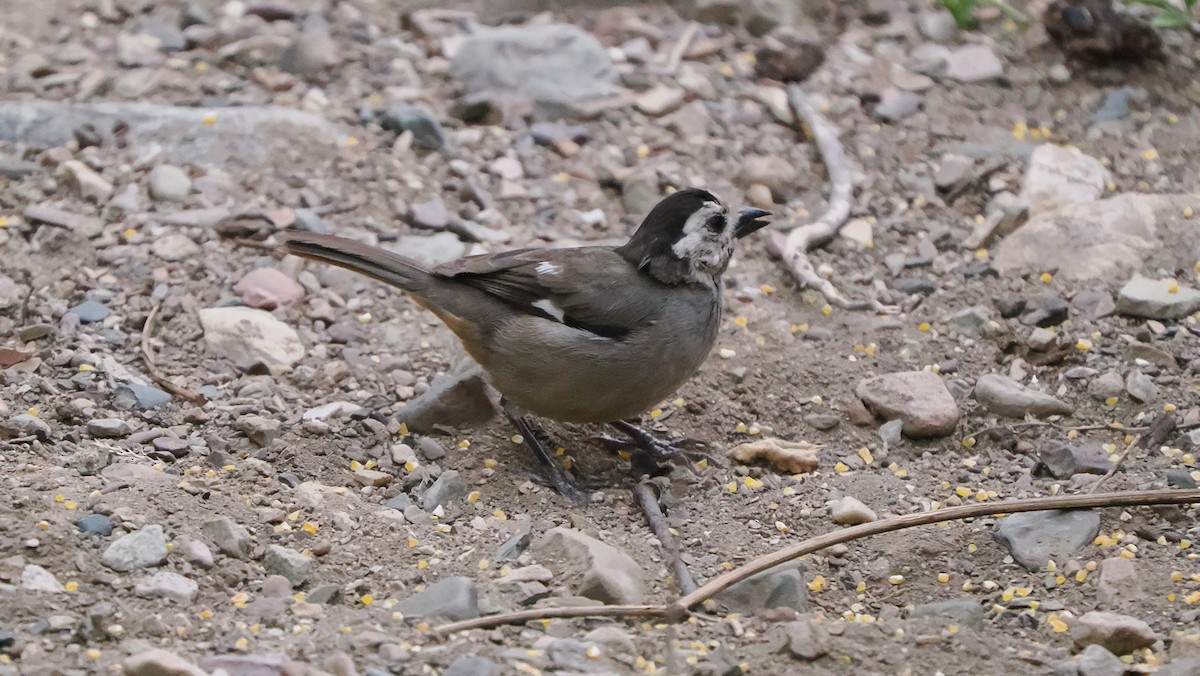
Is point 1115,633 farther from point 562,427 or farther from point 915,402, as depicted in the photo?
point 562,427

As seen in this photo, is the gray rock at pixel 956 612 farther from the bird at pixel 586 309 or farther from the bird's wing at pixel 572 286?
the bird's wing at pixel 572 286

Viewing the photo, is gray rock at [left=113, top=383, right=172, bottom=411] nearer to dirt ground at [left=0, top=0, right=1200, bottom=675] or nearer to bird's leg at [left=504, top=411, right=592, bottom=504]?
dirt ground at [left=0, top=0, right=1200, bottom=675]

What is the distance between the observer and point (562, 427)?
5539mm

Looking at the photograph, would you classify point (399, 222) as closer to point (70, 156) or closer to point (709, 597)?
point (70, 156)

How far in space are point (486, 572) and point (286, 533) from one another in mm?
663

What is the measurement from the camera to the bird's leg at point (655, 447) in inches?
203

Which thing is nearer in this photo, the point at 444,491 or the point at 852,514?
the point at 852,514

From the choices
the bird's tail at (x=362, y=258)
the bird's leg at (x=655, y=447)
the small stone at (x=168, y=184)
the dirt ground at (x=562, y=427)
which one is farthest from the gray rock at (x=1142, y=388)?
the small stone at (x=168, y=184)

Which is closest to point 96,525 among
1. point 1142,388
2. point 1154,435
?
point 1154,435

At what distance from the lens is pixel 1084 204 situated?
6172 millimetres

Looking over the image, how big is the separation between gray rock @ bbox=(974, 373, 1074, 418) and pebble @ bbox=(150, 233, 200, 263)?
3.36 m

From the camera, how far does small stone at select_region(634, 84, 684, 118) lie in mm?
7254

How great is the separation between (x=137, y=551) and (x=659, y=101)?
4126 mm

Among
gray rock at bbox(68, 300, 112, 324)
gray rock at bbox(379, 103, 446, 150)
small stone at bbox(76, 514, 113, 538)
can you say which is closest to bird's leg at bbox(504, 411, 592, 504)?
small stone at bbox(76, 514, 113, 538)
